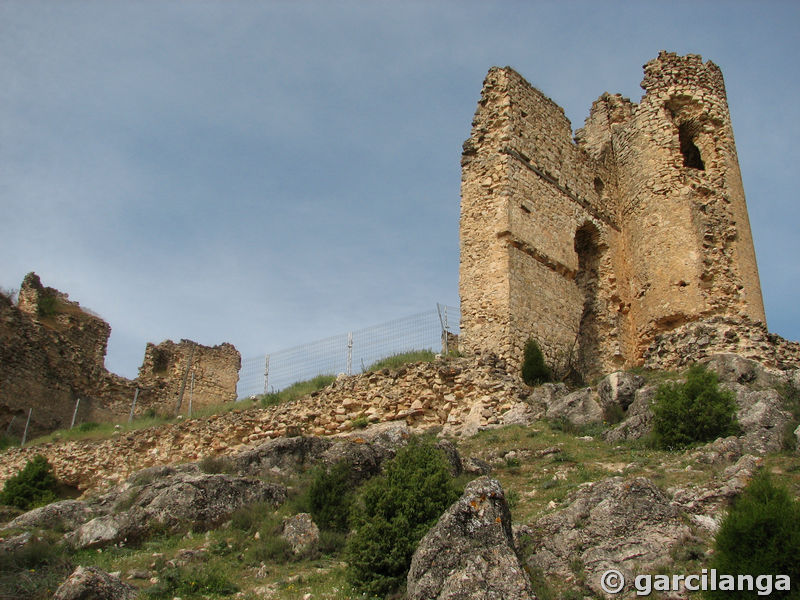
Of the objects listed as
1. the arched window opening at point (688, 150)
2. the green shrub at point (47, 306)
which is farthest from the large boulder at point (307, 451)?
the green shrub at point (47, 306)

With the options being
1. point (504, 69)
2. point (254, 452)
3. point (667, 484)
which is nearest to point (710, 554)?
point (667, 484)

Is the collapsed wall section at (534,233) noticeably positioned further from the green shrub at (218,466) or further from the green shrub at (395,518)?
the green shrub at (395,518)

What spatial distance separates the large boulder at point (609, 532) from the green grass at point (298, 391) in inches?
374

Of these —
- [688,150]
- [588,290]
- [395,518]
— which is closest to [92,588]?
[395,518]

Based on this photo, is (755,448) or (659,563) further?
(755,448)

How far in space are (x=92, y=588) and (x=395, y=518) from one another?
9.48ft

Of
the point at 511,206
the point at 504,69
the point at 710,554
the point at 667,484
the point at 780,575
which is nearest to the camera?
the point at 780,575

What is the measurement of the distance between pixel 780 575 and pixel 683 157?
1469cm

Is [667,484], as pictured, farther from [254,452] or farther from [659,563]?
[254,452]

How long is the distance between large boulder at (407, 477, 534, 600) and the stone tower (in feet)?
26.0

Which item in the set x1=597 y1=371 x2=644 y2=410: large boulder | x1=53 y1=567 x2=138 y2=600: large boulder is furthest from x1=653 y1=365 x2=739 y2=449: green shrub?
x1=53 y1=567 x2=138 y2=600: large boulder

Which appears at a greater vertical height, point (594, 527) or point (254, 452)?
point (254, 452)

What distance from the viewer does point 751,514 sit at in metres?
5.44

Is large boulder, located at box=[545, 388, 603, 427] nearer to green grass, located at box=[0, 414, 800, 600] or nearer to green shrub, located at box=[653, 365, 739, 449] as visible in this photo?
green grass, located at box=[0, 414, 800, 600]
